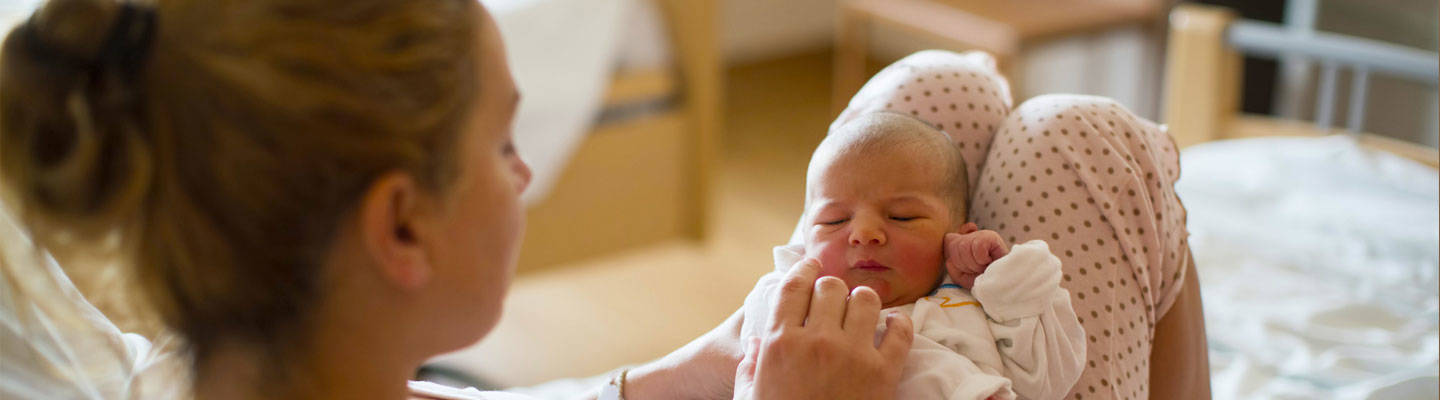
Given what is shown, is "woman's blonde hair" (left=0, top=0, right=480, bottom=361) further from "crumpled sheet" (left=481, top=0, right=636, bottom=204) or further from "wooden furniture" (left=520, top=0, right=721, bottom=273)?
"wooden furniture" (left=520, top=0, right=721, bottom=273)

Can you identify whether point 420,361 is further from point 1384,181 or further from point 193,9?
point 1384,181

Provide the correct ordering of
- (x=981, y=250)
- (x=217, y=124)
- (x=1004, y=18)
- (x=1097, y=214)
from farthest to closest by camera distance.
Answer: (x=1004, y=18) → (x=1097, y=214) → (x=981, y=250) → (x=217, y=124)

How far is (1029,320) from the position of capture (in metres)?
→ 0.98

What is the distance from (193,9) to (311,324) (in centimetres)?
21

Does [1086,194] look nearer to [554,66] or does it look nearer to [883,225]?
[883,225]

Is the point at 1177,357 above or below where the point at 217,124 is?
below

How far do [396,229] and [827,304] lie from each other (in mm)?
345

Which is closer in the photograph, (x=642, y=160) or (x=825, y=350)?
(x=825, y=350)

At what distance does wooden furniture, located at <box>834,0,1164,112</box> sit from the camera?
2.91 meters

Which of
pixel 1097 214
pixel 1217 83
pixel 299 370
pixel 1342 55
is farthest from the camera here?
pixel 1217 83

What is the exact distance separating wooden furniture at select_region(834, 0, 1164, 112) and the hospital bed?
617mm

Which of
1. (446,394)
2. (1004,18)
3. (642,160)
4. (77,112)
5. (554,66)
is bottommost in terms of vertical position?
(446,394)

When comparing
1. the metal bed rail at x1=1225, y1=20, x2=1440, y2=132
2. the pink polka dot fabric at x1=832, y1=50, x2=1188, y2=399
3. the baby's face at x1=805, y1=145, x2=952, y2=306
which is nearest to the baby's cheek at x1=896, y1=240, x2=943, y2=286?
the baby's face at x1=805, y1=145, x2=952, y2=306

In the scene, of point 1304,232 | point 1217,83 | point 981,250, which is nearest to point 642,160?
point 1217,83
